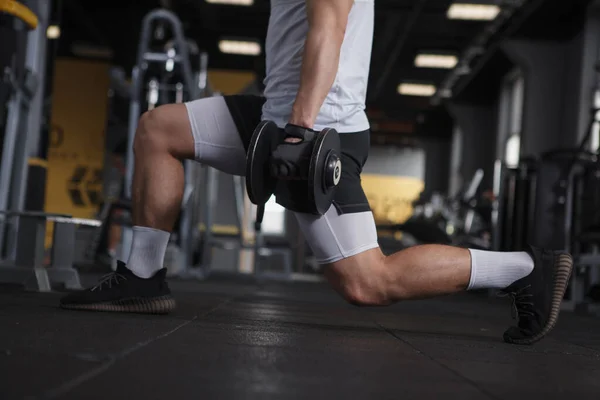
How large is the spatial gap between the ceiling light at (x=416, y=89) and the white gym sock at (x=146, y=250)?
1443 centimetres

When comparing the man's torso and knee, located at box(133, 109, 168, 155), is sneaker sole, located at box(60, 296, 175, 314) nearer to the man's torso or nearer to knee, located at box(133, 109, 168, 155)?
knee, located at box(133, 109, 168, 155)

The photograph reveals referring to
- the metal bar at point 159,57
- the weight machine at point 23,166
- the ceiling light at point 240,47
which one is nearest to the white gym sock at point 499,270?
the weight machine at point 23,166

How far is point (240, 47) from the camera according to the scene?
526 inches

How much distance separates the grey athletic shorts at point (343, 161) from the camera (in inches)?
85.6

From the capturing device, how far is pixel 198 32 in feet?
42.2

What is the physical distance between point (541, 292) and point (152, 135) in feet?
3.62

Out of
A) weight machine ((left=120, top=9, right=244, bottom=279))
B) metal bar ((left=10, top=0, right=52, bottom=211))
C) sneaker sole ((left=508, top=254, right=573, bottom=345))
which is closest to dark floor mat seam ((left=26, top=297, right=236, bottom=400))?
sneaker sole ((left=508, top=254, right=573, bottom=345))

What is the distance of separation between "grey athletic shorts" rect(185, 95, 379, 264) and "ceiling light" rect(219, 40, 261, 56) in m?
10.9

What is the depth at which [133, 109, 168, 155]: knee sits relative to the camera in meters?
2.29

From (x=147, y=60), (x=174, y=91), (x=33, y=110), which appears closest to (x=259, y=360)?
(x=33, y=110)

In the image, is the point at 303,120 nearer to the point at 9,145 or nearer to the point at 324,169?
the point at 324,169

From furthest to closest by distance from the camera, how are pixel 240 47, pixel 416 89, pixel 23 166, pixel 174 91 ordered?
pixel 416 89 < pixel 240 47 < pixel 174 91 < pixel 23 166

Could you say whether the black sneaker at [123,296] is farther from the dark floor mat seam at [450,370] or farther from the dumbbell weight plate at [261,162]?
the dark floor mat seam at [450,370]

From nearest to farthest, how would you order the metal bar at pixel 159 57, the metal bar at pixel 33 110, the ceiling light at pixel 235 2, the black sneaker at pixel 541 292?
the black sneaker at pixel 541 292 < the metal bar at pixel 33 110 < the metal bar at pixel 159 57 < the ceiling light at pixel 235 2
